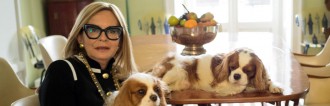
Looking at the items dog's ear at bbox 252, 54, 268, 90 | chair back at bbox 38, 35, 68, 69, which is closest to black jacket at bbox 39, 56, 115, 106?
dog's ear at bbox 252, 54, 268, 90

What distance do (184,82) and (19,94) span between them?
3.44 ft

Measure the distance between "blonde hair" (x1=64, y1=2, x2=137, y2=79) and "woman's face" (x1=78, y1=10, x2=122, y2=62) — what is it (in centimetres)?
2

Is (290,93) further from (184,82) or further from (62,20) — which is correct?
(62,20)

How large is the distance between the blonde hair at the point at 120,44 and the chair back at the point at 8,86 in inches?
26.9

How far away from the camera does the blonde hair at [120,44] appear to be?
1259 millimetres

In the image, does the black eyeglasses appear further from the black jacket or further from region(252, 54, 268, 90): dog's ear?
region(252, 54, 268, 90): dog's ear

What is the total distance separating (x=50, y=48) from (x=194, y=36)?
48.8 inches

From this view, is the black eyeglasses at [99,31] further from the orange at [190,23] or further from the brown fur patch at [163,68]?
the orange at [190,23]

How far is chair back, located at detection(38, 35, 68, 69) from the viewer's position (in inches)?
97.1

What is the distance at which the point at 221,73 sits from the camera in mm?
1388

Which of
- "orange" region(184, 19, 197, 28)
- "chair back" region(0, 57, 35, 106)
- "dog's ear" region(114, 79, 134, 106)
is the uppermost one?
"orange" region(184, 19, 197, 28)

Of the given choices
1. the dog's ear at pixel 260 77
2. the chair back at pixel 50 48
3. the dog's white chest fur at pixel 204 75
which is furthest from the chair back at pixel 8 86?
the dog's ear at pixel 260 77

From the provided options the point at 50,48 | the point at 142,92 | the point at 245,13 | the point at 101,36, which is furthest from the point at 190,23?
the point at 245,13

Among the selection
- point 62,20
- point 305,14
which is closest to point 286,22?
point 305,14
